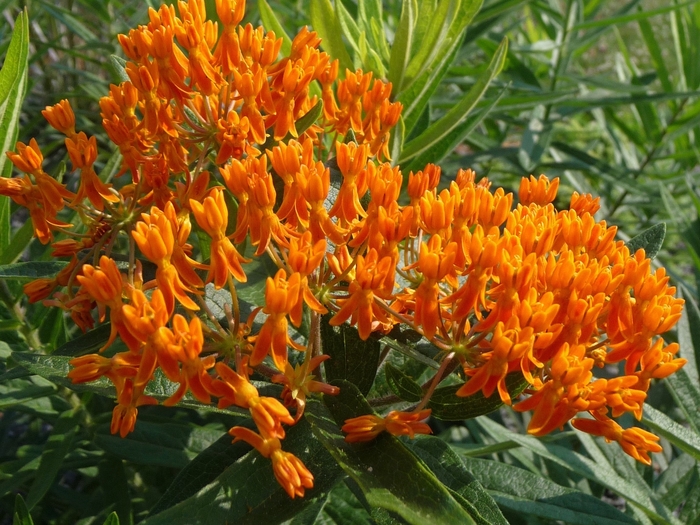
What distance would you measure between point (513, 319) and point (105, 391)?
0.77m

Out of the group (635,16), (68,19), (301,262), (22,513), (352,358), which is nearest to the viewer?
(301,262)

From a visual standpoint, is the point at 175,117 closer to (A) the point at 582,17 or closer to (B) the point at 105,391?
(B) the point at 105,391

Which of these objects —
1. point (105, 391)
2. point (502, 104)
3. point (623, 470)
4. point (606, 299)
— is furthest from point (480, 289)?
point (502, 104)

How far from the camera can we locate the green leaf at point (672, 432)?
5.93 ft

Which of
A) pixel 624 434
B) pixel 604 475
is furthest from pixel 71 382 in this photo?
pixel 604 475

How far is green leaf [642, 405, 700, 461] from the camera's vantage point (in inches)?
71.2

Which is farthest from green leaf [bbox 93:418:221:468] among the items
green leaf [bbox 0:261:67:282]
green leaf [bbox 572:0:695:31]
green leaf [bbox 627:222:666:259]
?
green leaf [bbox 572:0:695:31]

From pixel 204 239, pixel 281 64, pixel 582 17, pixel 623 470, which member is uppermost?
pixel 582 17

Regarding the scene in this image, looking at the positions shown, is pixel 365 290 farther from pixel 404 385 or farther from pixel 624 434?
pixel 624 434

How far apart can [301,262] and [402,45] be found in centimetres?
113

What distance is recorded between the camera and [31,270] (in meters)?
1.65

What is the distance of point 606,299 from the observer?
57.1 inches

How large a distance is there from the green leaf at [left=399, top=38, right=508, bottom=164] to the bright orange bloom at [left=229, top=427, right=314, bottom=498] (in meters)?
1.13

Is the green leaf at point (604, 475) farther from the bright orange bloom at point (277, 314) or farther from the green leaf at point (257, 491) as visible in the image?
the bright orange bloom at point (277, 314)
